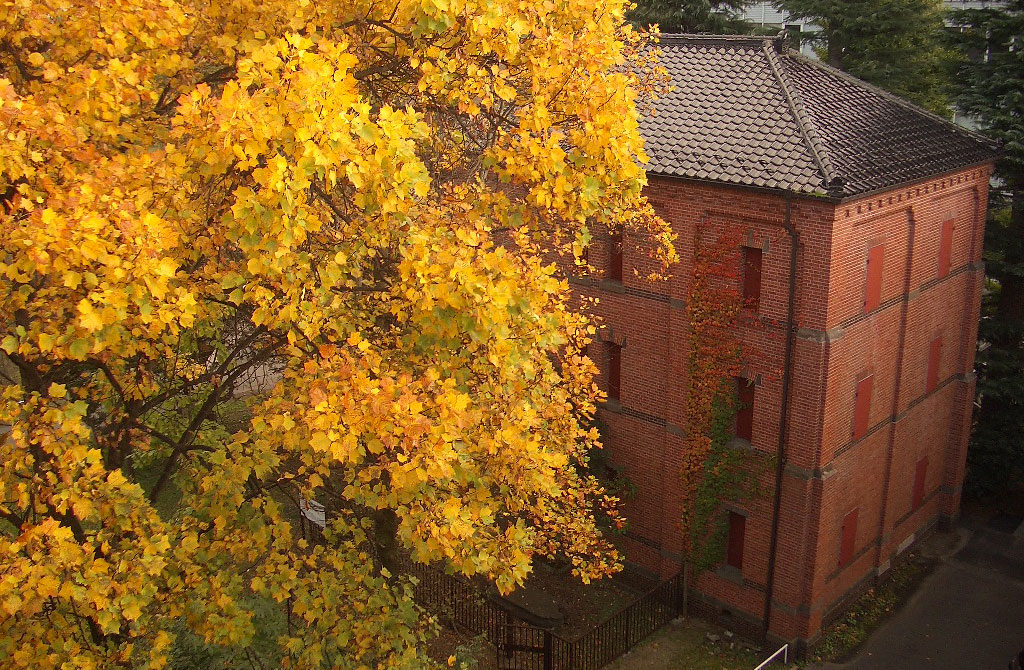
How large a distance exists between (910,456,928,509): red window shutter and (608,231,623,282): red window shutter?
9502 mm

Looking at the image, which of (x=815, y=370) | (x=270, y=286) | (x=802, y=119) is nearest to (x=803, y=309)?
(x=815, y=370)

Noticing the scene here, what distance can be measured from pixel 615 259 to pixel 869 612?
10.2 m

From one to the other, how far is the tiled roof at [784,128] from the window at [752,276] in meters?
1.64

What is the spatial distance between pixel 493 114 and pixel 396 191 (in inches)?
137

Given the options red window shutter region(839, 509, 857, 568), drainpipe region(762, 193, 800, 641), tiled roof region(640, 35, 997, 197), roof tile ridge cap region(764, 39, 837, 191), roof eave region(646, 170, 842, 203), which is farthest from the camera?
red window shutter region(839, 509, 857, 568)

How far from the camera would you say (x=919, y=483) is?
23766 millimetres

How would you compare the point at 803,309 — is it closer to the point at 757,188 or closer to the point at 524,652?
the point at 757,188

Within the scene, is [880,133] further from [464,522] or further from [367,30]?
[464,522]

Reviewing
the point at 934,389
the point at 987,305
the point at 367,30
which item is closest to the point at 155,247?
the point at 367,30

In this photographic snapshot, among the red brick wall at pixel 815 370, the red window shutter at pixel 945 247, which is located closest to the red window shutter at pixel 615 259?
the red brick wall at pixel 815 370

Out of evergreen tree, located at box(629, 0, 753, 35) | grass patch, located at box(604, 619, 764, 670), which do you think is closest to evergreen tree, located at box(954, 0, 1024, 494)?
grass patch, located at box(604, 619, 764, 670)

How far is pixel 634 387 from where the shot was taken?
845 inches

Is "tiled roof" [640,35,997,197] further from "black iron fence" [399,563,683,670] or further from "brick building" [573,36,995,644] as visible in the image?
"black iron fence" [399,563,683,670]

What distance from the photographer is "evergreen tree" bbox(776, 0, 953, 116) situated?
102 feet
